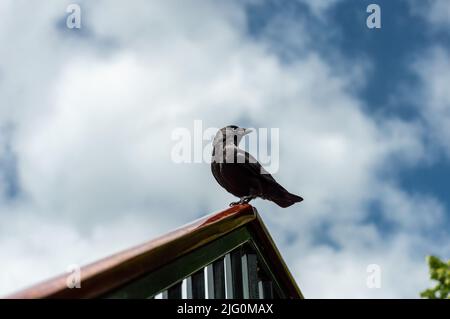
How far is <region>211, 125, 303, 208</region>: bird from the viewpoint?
372 centimetres

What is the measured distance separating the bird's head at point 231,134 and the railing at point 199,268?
1.20 metres

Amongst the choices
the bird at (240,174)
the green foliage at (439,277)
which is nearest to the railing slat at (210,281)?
the bird at (240,174)

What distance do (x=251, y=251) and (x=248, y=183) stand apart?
3.70ft

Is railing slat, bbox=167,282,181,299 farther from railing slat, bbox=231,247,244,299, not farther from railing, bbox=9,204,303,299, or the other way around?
railing slat, bbox=231,247,244,299

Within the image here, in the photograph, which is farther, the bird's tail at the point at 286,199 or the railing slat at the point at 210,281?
the bird's tail at the point at 286,199

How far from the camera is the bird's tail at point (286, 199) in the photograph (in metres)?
3.97

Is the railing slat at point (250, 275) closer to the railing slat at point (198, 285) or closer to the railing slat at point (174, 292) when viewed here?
the railing slat at point (198, 285)

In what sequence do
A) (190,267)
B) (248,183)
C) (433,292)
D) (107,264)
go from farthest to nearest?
(433,292), (248,183), (190,267), (107,264)

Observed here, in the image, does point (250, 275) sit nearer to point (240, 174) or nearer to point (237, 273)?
point (237, 273)

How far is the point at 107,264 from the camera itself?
56.9 inches
